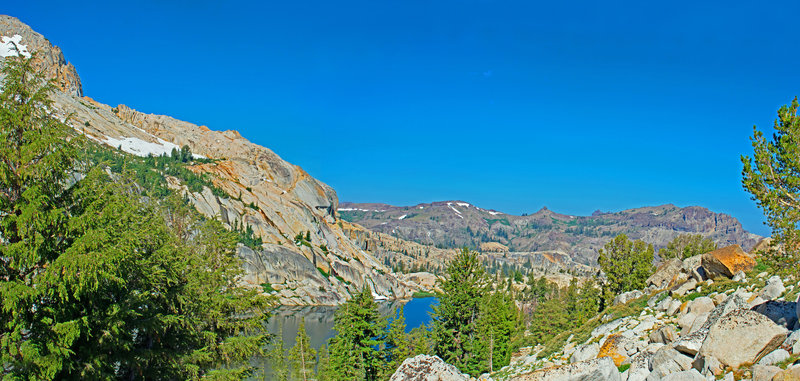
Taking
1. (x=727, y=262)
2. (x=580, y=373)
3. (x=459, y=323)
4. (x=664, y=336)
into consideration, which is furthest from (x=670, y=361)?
(x=459, y=323)

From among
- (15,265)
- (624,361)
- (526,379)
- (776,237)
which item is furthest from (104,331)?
(776,237)

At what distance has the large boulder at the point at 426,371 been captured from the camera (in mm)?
10000

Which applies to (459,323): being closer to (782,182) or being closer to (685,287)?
(685,287)

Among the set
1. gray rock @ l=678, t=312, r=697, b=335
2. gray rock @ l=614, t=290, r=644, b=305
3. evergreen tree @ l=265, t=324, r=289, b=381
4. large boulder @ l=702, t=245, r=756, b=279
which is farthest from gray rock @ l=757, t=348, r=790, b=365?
gray rock @ l=614, t=290, r=644, b=305

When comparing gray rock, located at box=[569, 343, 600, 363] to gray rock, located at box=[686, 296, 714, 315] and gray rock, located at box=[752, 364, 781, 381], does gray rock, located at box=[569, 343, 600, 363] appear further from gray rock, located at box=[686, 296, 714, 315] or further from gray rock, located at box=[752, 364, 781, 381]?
gray rock, located at box=[752, 364, 781, 381]

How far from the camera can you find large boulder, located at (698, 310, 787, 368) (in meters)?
11.2

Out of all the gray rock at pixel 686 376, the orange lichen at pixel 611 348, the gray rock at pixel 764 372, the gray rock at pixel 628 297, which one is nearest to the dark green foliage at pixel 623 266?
the gray rock at pixel 628 297

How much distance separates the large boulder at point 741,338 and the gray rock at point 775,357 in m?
0.45

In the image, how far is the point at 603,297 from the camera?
51.0 meters

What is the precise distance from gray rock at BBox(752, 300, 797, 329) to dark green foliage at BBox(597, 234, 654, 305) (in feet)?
117

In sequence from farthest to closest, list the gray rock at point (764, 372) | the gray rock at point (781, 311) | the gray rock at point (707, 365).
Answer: the gray rock at point (781, 311), the gray rock at point (707, 365), the gray rock at point (764, 372)

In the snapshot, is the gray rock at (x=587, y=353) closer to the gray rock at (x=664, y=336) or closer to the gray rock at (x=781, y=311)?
the gray rock at (x=664, y=336)

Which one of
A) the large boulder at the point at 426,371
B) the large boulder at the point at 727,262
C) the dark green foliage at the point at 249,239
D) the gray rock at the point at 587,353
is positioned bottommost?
the gray rock at the point at 587,353

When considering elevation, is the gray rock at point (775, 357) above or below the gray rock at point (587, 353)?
above
